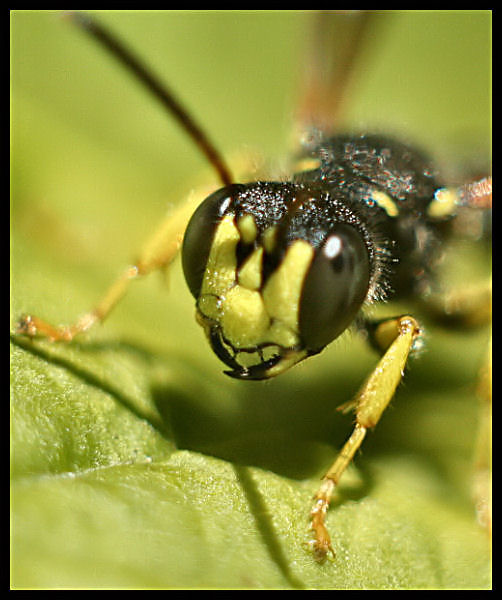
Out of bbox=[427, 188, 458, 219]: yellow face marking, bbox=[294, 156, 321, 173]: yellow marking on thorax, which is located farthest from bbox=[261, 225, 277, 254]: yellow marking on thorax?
bbox=[427, 188, 458, 219]: yellow face marking

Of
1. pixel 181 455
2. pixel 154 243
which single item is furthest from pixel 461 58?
pixel 181 455

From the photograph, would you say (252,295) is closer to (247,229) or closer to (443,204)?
(247,229)

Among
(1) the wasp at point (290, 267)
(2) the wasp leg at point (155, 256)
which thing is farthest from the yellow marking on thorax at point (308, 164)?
(2) the wasp leg at point (155, 256)

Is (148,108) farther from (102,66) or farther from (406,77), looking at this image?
(406,77)

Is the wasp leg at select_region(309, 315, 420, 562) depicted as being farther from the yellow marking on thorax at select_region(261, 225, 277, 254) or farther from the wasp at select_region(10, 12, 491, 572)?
the yellow marking on thorax at select_region(261, 225, 277, 254)
